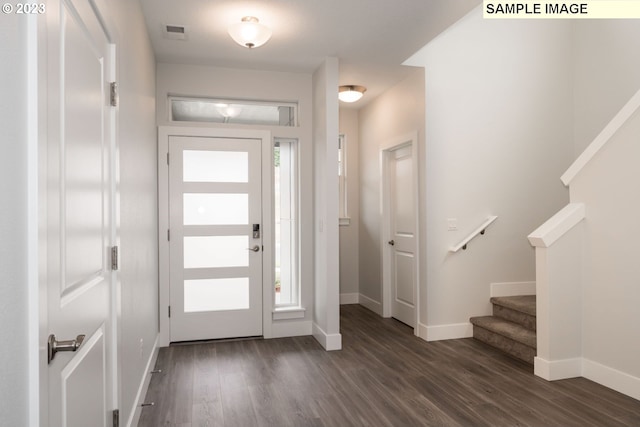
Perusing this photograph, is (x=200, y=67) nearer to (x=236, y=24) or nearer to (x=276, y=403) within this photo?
(x=236, y=24)

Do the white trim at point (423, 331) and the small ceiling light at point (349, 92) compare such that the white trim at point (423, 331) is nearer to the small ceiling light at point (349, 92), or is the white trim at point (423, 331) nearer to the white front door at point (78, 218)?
the small ceiling light at point (349, 92)

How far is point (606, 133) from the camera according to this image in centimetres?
312

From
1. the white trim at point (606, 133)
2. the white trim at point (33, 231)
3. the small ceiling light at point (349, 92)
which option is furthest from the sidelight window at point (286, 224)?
the white trim at point (33, 231)

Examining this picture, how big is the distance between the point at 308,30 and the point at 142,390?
291 centimetres

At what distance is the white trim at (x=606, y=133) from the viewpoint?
292cm

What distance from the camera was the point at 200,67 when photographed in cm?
425

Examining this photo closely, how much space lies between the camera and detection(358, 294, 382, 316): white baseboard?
5.45 m

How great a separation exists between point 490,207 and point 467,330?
1.29 metres

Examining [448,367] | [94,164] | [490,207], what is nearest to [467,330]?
[448,367]

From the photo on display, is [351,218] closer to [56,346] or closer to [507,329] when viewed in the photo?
[507,329]

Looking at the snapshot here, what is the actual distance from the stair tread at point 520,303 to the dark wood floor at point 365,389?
462mm

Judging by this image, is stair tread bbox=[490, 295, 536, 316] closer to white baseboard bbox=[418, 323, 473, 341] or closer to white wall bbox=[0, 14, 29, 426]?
white baseboard bbox=[418, 323, 473, 341]

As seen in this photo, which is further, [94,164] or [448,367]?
[448,367]

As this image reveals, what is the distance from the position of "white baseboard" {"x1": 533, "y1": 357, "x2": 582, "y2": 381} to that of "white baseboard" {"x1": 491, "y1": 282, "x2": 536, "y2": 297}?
1237 millimetres
